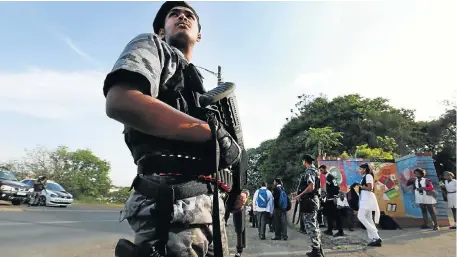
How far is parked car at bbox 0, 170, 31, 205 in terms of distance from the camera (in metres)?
13.8

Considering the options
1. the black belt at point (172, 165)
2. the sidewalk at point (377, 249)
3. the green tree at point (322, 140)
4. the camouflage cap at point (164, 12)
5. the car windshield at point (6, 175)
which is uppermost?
the green tree at point (322, 140)

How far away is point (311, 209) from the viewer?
6270mm

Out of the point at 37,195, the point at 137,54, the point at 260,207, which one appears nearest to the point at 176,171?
the point at 137,54

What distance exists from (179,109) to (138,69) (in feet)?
0.86

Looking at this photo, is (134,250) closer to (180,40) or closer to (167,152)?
(167,152)

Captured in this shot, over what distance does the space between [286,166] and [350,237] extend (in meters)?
17.9

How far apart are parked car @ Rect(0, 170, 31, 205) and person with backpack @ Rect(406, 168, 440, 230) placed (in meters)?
15.5

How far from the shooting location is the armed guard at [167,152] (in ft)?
3.73

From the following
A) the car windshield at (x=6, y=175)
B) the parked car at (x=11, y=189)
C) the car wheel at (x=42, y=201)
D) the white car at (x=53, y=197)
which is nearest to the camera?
the parked car at (x=11, y=189)

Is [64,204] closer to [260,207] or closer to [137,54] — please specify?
[260,207]

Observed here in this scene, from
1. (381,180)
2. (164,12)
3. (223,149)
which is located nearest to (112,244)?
(164,12)

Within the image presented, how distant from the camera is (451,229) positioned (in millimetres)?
8695

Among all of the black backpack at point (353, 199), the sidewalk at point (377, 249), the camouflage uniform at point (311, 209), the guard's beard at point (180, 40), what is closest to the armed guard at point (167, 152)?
the guard's beard at point (180, 40)

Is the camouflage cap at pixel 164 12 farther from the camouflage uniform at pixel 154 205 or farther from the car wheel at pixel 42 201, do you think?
the car wheel at pixel 42 201
